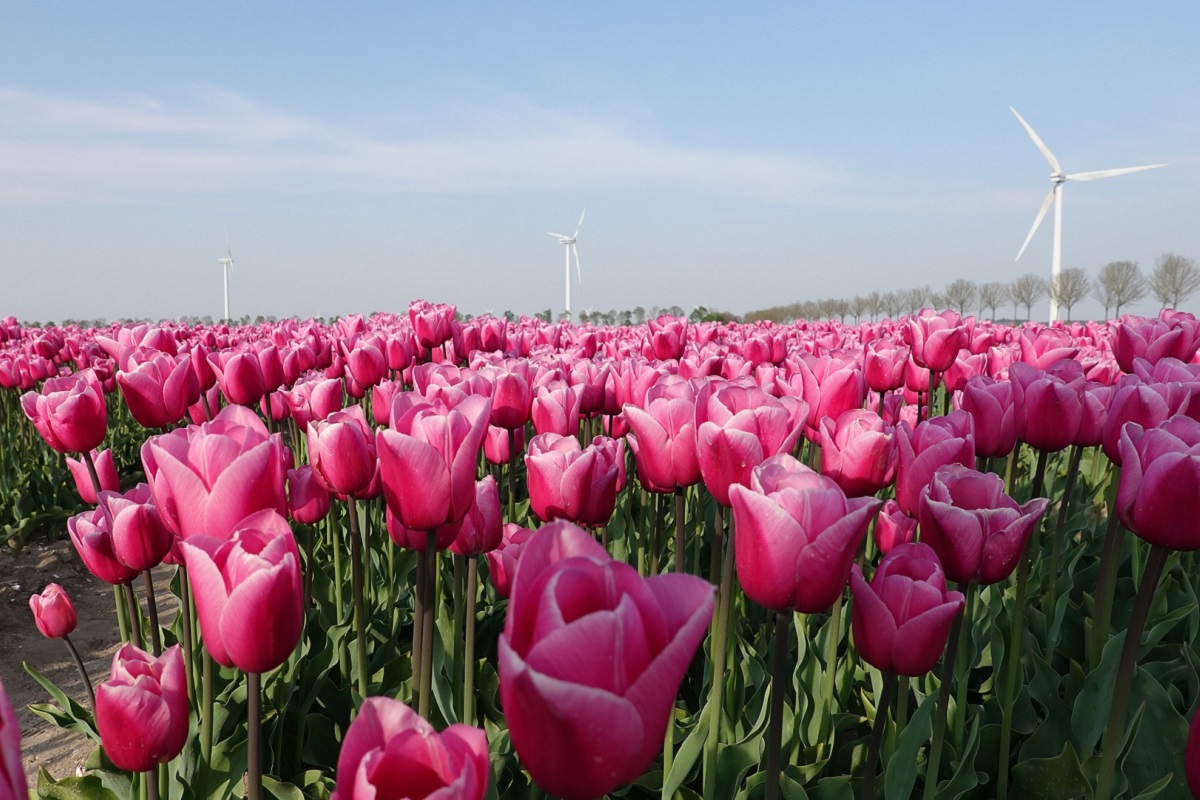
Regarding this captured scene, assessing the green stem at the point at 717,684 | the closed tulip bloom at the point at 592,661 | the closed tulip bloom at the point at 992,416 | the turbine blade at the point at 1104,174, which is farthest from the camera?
the turbine blade at the point at 1104,174

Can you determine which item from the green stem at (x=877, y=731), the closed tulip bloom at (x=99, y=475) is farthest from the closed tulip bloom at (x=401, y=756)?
the closed tulip bloom at (x=99, y=475)

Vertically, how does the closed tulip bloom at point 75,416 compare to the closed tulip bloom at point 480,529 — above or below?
above

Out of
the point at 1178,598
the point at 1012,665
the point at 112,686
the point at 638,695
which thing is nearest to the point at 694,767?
the point at 1012,665

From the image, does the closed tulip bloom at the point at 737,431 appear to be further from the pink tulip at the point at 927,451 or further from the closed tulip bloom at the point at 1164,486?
the closed tulip bloom at the point at 1164,486

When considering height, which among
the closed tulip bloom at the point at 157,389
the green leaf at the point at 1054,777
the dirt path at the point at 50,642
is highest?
the closed tulip bloom at the point at 157,389

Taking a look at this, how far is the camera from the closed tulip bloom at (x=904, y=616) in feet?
5.44

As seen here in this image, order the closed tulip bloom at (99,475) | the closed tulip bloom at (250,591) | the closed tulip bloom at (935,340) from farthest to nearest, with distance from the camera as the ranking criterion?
the closed tulip bloom at (935,340)
the closed tulip bloom at (99,475)
the closed tulip bloom at (250,591)

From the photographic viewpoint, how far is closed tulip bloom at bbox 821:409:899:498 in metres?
2.31

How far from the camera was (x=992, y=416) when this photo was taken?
2.84m

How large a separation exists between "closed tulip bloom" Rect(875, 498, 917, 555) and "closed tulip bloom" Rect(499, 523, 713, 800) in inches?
71.2

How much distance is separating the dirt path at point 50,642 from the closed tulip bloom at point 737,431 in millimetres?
3527

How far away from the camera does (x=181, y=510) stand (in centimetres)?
176

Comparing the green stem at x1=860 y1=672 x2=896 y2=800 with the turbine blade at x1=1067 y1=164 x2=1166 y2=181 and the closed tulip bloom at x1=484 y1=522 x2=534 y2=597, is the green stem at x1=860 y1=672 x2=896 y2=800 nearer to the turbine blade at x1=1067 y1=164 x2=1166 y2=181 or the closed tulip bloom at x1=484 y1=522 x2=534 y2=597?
the closed tulip bloom at x1=484 y1=522 x2=534 y2=597

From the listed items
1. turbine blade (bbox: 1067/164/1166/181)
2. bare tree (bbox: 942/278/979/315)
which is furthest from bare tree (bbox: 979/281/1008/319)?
turbine blade (bbox: 1067/164/1166/181)
